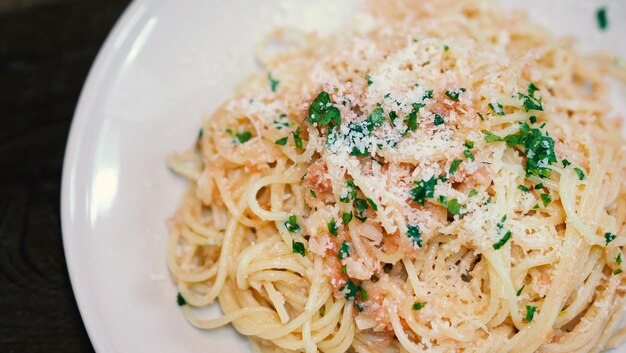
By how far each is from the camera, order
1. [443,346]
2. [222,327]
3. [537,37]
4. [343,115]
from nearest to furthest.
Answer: [443,346]
[343,115]
[222,327]
[537,37]

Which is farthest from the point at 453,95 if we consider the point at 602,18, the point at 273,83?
the point at 602,18

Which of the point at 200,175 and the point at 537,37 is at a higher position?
the point at 537,37

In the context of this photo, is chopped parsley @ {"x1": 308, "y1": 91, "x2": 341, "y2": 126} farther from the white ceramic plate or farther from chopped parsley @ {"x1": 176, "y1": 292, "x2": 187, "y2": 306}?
chopped parsley @ {"x1": 176, "y1": 292, "x2": 187, "y2": 306}

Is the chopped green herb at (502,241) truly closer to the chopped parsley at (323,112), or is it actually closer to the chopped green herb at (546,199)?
the chopped green herb at (546,199)

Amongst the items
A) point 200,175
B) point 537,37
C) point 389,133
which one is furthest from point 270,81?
point 537,37

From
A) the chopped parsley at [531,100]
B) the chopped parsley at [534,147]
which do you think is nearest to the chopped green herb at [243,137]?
the chopped parsley at [534,147]

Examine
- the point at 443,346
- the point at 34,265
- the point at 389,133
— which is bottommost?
the point at 34,265

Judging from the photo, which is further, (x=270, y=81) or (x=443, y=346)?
(x=270, y=81)

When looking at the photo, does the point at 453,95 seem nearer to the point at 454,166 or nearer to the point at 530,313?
the point at 454,166

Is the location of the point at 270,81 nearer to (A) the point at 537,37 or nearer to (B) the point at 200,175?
(B) the point at 200,175
